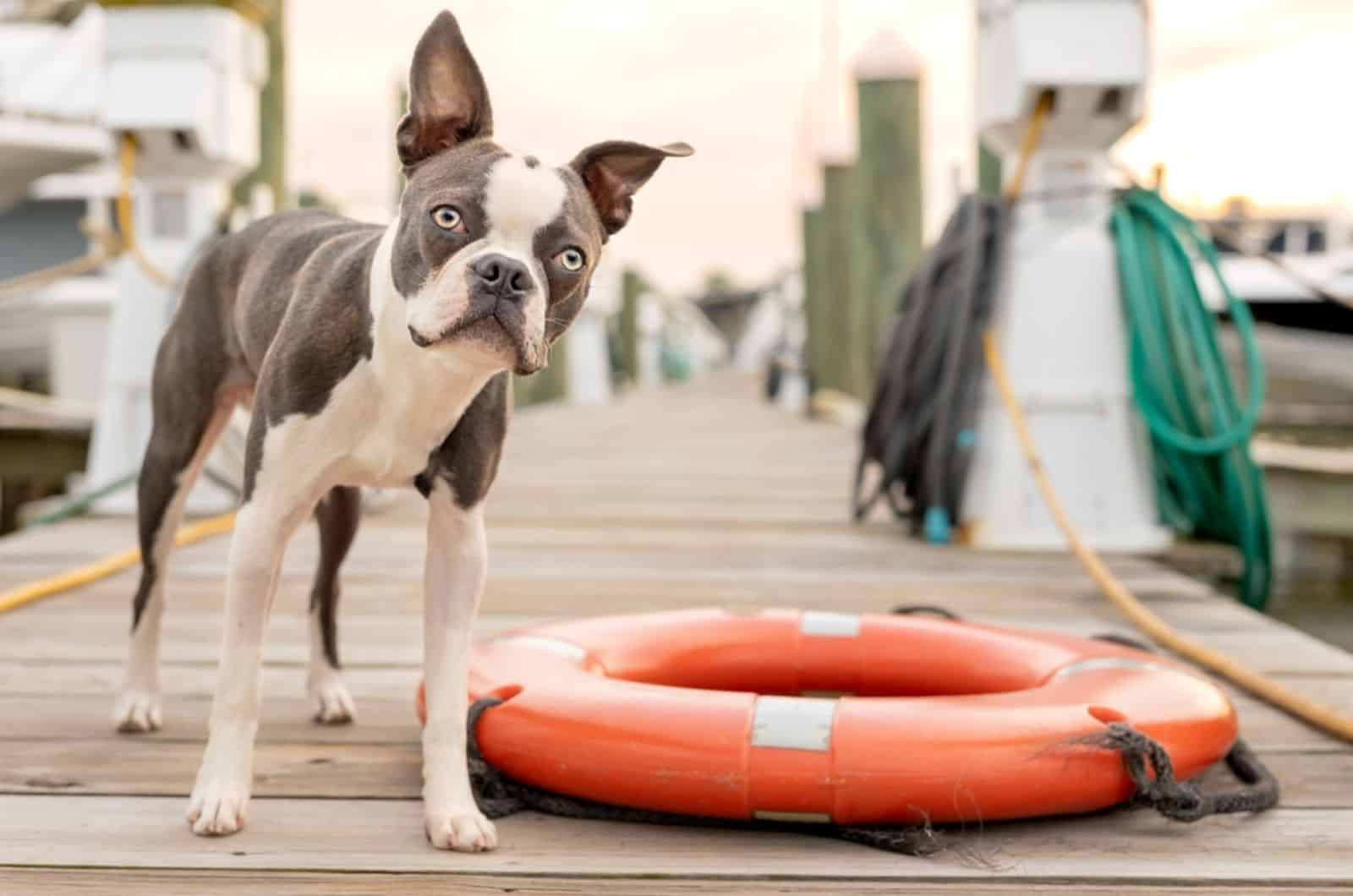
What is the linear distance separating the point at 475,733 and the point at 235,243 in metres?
0.86

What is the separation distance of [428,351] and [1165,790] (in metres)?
1.07

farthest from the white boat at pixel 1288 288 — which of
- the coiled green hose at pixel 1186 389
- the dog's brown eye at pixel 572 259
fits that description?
the dog's brown eye at pixel 572 259

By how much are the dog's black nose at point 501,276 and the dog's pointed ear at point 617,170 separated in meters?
0.20

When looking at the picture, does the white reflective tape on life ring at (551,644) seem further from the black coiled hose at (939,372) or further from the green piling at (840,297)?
the green piling at (840,297)

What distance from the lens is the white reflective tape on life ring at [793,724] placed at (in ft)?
6.02

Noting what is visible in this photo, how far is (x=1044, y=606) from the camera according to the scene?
3379 millimetres

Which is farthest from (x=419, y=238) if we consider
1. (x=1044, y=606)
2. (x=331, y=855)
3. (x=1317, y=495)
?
(x=1317, y=495)

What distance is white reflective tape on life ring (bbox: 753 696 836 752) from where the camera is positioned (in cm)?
184

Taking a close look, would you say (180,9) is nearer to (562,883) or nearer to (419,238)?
(419,238)

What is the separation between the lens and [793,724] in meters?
1.86

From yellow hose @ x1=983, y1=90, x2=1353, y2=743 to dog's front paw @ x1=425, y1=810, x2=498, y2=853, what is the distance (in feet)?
4.45

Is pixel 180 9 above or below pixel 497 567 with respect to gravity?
above

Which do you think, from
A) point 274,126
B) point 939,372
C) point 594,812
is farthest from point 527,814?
point 274,126

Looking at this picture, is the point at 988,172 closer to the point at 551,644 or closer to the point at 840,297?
the point at 840,297
